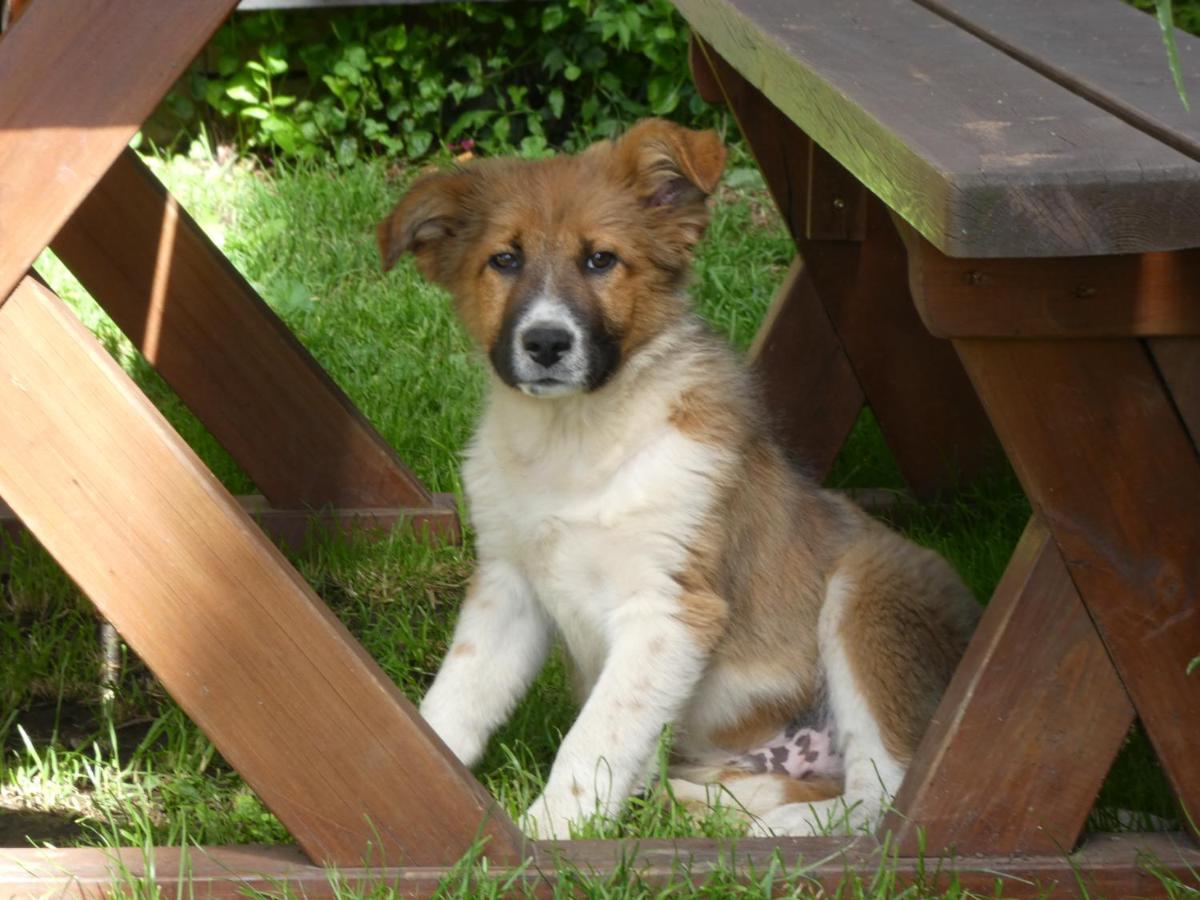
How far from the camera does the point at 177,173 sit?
7.03m

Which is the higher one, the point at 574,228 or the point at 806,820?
the point at 574,228

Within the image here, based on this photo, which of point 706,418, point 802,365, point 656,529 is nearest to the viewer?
point 656,529

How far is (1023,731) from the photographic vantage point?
2561 millimetres

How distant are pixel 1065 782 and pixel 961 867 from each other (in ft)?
0.70

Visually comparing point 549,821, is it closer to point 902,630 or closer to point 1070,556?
point 902,630

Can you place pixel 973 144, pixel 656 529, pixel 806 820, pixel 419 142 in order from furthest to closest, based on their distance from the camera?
1. pixel 419 142
2. pixel 656 529
3. pixel 806 820
4. pixel 973 144

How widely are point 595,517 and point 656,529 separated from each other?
13 cm

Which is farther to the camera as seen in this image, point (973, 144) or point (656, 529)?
point (656, 529)

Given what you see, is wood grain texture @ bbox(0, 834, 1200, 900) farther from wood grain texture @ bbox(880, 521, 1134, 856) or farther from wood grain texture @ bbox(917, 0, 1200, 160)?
wood grain texture @ bbox(917, 0, 1200, 160)

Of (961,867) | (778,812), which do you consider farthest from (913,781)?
(778,812)

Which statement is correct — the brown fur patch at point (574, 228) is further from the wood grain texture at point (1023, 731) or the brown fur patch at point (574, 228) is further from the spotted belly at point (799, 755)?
the wood grain texture at point (1023, 731)

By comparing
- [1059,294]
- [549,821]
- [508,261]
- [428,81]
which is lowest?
[428,81]

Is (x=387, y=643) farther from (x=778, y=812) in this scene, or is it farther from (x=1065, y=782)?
(x=1065, y=782)

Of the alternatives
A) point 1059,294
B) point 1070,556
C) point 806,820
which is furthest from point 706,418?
point 1059,294
